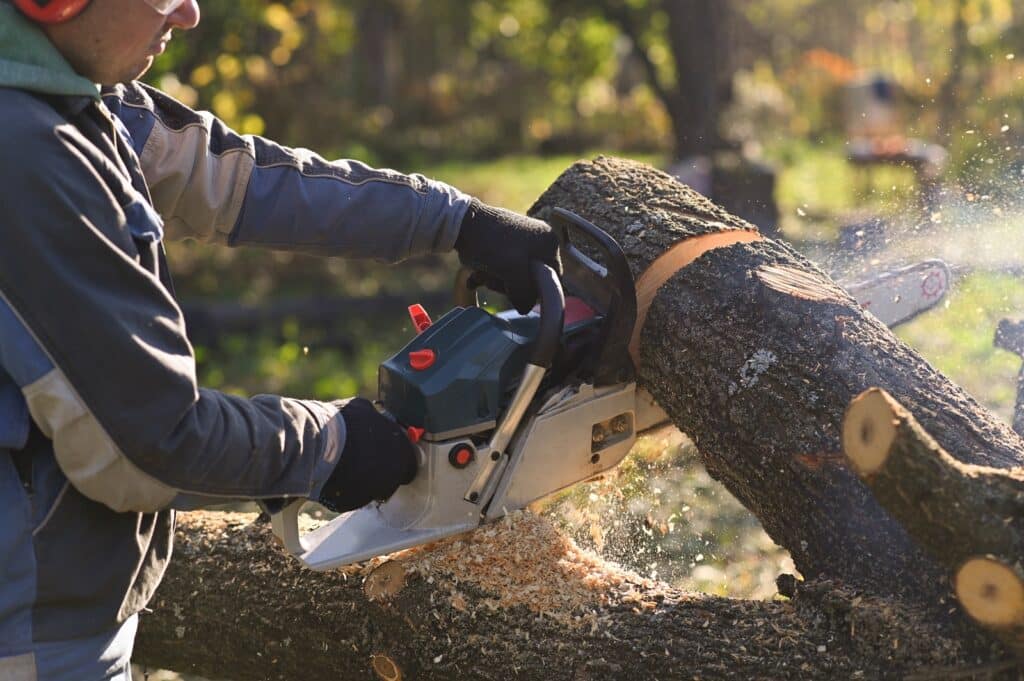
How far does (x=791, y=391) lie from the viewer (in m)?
2.62

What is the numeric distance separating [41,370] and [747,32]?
19.1 metres

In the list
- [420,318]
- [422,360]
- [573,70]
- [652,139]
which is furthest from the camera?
[652,139]

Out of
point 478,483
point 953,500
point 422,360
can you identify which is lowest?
point 478,483

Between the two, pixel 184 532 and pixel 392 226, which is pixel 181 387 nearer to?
pixel 392 226

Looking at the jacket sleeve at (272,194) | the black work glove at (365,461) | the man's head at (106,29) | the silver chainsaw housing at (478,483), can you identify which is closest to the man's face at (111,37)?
the man's head at (106,29)

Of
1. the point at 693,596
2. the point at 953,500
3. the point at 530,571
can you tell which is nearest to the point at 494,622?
the point at 530,571

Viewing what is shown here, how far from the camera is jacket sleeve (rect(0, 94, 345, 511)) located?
1.67 m

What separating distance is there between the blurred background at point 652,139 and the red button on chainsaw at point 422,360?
2.65 feet

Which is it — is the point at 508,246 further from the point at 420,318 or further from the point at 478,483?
the point at 478,483

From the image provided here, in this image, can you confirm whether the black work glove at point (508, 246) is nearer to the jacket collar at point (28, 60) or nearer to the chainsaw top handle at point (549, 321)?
the chainsaw top handle at point (549, 321)

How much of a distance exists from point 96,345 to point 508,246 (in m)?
1.10

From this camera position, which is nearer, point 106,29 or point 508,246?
point 106,29

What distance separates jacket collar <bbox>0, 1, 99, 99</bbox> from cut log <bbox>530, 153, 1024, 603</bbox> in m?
1.67

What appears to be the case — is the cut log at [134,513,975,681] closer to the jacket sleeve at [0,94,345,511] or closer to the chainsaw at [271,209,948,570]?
the chainsaw at [271,209,948,570]
